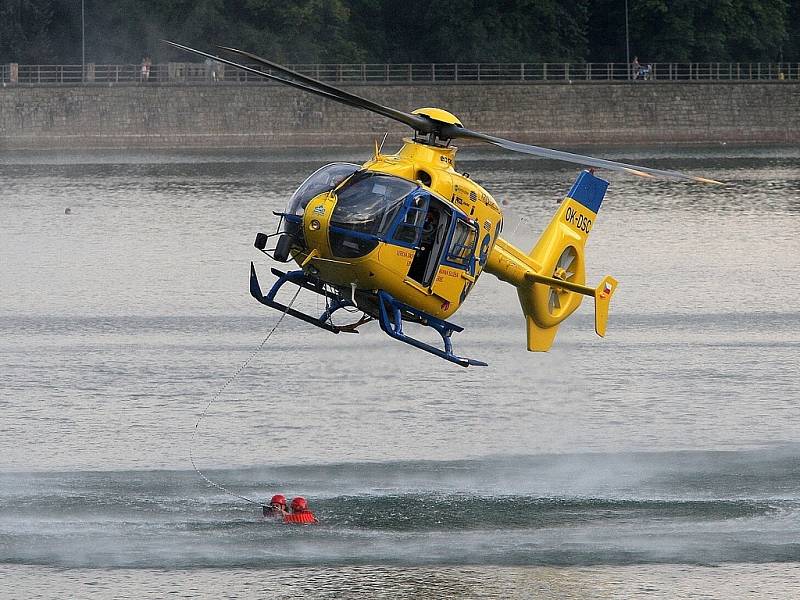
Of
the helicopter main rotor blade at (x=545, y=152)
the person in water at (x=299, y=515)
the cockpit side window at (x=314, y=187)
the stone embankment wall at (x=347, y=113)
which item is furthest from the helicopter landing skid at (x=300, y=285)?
the stone embankment wall at (x=347, y=113)

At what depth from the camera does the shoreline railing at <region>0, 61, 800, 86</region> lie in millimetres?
87000

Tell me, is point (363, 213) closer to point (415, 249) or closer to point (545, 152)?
point (415, 249)

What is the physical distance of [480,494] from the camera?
72.6 ft

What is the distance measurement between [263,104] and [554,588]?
68900mm

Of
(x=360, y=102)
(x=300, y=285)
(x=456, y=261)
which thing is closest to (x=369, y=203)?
(x=360, y=102)

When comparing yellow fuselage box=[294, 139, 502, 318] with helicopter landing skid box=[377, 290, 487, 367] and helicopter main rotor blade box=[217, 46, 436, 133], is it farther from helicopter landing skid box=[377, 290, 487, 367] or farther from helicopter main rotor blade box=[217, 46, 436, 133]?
helicopter main rotor blade box=[217, 46, 436, 133]

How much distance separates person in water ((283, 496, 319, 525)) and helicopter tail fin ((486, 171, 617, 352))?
171 inches

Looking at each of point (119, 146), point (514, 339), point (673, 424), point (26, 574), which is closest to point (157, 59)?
point (119, 146)

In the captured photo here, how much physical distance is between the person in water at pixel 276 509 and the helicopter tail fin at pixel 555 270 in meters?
4.37

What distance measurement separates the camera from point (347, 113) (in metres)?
86.2

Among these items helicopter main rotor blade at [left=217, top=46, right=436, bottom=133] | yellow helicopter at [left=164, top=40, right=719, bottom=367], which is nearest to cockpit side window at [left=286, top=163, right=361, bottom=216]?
yellow helicopter at [left=164, top=40, right=719, bottom=367]

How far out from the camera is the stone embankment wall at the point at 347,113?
84312 mm

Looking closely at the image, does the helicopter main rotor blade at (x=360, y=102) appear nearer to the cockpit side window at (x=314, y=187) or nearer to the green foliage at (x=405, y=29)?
the cockpit side window at (x=314, y=187)

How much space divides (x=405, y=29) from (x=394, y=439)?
3064 inches
